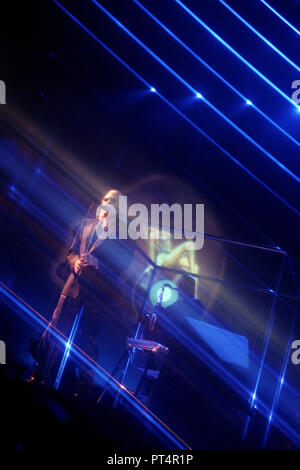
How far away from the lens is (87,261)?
3152 mm

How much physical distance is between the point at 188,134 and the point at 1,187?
2.18 metres

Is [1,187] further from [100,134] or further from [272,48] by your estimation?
[272,48]

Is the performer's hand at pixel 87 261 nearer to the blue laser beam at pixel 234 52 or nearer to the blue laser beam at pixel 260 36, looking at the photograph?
the blue laser beam at pixel 234 52

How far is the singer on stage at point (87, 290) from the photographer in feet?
10.2

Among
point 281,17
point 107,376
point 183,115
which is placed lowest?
point 107,376

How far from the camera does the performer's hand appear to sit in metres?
3.14

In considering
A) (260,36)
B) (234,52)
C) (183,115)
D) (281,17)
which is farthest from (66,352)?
(281,17)

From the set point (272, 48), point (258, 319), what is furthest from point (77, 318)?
point (272, 48)

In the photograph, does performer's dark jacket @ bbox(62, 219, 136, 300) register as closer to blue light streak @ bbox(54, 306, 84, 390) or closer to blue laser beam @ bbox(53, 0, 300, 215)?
blue light streak @ bbox(54, 306, 84, 390)

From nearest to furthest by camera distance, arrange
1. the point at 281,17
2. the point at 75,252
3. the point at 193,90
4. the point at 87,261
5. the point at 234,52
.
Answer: the point at 87,261
the point at 75,252
the point at 281,17
the point at 234,52
the point at 193,90

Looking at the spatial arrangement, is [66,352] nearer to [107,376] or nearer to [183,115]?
[107,376]

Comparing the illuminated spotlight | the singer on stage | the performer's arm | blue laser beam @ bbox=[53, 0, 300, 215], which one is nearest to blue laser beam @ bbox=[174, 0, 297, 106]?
blue laser beam @ bbox=[53, 0, 300, 215]

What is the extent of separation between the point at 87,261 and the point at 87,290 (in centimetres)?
26

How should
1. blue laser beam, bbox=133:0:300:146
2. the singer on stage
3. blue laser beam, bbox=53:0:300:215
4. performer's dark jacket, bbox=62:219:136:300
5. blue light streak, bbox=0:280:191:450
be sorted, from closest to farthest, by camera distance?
1. blue light streak, bbox=0:280:191:450
2. the singer on stage
3. performer's dark jacket, bbox=62:219:136:300
4. blue laser beam, bbox=133:0:300:146
5. blue laser beam, bbox=53:0:300:215
